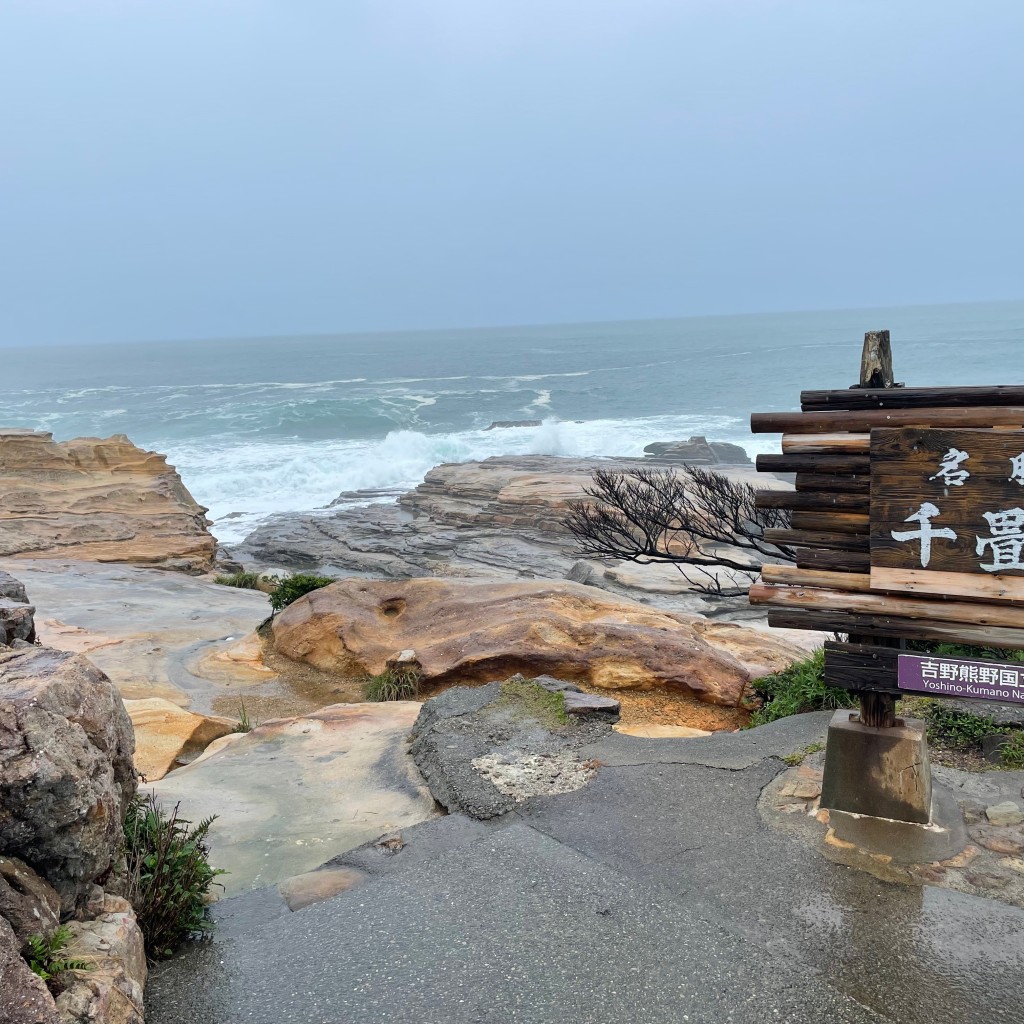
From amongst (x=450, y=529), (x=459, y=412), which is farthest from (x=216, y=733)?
(x=459, y=412)

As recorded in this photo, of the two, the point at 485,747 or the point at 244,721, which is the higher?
the point at 485,747

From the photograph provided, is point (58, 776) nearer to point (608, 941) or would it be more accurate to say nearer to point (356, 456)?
point (608, 941)

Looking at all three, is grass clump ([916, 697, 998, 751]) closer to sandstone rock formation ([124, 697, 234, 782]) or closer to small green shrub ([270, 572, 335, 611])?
sandstone rock formation ([124, 697, 234, 782])

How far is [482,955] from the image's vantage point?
13.2 ft

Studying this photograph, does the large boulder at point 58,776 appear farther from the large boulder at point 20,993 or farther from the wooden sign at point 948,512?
the wooden sign at point 948,512

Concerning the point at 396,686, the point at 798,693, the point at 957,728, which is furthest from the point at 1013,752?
the point at 396,686

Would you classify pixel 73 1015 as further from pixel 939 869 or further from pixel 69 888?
pixel 939 869

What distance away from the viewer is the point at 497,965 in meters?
3.95

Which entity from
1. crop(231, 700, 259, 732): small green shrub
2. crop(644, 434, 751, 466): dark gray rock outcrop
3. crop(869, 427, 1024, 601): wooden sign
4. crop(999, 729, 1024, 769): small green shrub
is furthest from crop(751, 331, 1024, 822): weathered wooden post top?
crop(644, 434, 751, 466): dark gray rock outcrop

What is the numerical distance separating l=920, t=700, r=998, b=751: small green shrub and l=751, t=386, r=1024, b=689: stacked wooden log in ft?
5.92

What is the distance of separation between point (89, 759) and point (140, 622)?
11136mm

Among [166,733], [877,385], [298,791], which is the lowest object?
[166,733]

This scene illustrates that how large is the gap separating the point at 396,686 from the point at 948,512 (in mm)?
7069

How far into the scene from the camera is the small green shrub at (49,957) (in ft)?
10.2
